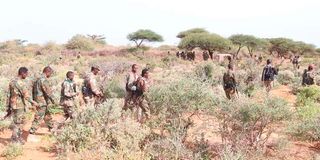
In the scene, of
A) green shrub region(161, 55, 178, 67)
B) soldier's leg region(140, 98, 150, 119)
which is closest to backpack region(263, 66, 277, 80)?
soldier's leg region(140, 98, 150, 119)

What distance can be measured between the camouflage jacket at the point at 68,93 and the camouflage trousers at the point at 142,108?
1.31 m

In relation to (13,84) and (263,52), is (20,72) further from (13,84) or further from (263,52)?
(263,52)

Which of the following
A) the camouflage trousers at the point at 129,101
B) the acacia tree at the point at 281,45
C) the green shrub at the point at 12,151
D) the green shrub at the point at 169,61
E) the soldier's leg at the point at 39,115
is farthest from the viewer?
the acacia tree at the point at 281,45

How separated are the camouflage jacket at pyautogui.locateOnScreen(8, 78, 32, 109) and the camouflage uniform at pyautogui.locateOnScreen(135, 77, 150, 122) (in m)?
2.36

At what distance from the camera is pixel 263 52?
56.7 meters

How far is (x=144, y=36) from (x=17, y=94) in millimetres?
45846

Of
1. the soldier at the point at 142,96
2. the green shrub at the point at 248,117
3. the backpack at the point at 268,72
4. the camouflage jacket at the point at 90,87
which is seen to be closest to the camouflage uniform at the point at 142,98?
the soldier at the point at 142,96

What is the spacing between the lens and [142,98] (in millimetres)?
10664

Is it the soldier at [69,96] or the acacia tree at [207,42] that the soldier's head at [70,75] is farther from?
the acacia tree at [207,42]

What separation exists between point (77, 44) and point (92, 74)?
45.5 meters

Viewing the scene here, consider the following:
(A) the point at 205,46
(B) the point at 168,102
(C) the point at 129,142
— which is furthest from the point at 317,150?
(A) the point at 205,46

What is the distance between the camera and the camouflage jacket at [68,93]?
33.6 ft

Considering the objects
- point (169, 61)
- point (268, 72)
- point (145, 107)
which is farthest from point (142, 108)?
point (169, 61)

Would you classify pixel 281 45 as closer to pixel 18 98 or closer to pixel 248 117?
pixel 248 117
